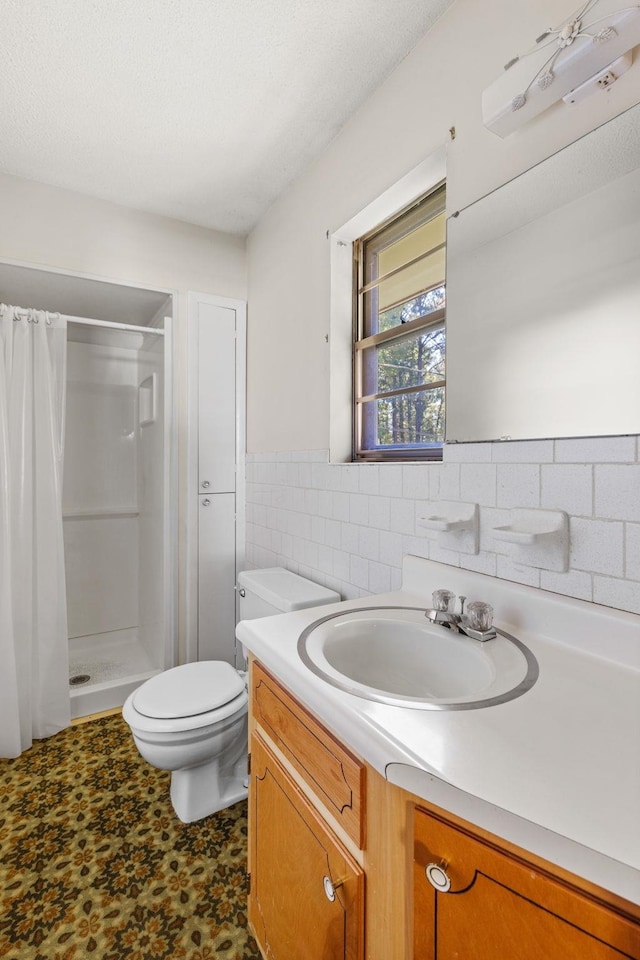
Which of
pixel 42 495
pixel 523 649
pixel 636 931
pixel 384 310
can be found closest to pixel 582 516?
pixel 523 649

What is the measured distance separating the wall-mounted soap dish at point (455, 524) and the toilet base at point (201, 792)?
117 centimetres

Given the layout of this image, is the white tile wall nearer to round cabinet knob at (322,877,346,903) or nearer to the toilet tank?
the toilet tank

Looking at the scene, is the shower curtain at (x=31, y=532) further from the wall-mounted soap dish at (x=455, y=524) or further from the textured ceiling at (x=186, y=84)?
the wall-mounted soap dish at (x=455, y=524)

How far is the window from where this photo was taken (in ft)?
4.88

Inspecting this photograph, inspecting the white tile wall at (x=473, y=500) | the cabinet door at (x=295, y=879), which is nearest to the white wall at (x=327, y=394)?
the white tile wall at (x=473, y=500)

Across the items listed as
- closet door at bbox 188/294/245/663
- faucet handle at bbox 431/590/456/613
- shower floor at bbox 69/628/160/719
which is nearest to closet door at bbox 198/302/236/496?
closet door at bbox 188/294/245/663

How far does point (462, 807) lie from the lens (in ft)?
1.76

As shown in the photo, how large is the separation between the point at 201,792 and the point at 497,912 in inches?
55.5

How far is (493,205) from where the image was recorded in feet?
3.67

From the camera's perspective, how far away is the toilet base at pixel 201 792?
5.25 ft

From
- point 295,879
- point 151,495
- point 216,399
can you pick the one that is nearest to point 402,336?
point 216,399

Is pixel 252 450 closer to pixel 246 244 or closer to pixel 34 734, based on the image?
pixel 246 244

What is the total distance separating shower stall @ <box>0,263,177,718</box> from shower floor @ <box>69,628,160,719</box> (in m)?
0.01

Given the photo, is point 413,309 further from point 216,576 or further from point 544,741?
point 216,576
